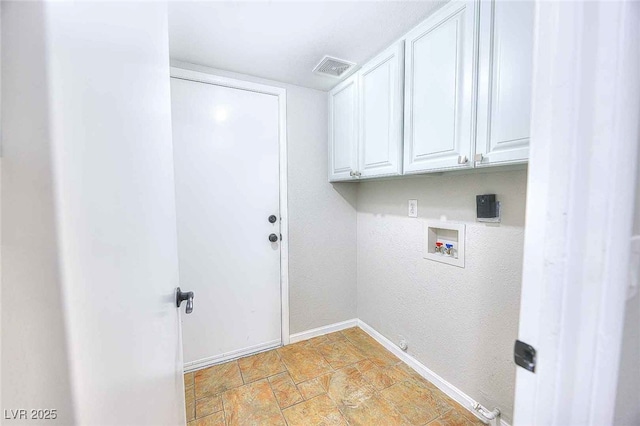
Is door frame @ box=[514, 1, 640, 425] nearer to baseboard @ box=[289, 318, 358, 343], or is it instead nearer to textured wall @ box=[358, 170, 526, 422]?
textured wall @ box=[358, 170, 526, 422]

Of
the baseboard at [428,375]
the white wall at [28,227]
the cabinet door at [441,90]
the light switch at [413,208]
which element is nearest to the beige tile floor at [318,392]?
the baseboard at [428,375]

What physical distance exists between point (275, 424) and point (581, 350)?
1.51m

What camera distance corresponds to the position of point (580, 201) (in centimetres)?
43

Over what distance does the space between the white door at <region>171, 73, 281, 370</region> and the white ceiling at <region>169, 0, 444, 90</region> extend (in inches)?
10.9

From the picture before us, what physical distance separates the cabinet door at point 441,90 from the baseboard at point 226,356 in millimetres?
1770

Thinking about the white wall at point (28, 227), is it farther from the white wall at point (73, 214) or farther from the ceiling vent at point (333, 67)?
the ceiling vent at point (333, 67)

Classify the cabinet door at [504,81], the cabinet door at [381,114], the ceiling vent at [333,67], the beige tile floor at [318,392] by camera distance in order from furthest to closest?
the ceiling vent at [333,67], the cabinet door at [381,114], the beige tile floor at [318,392], the cabinet door at [504,81]

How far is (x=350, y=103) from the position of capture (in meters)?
1.98

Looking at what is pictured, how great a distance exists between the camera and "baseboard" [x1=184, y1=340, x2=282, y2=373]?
1.88 m

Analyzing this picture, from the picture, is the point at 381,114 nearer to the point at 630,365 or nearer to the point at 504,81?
the point at 504,81

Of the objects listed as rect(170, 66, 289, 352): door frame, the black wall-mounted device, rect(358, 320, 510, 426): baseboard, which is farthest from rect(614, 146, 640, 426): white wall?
rect(170, 66, 289, 352): door frame

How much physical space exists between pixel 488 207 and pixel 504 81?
591 mm

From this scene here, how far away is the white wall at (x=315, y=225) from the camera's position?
2.18 metres

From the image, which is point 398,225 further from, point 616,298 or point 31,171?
point 31,171
